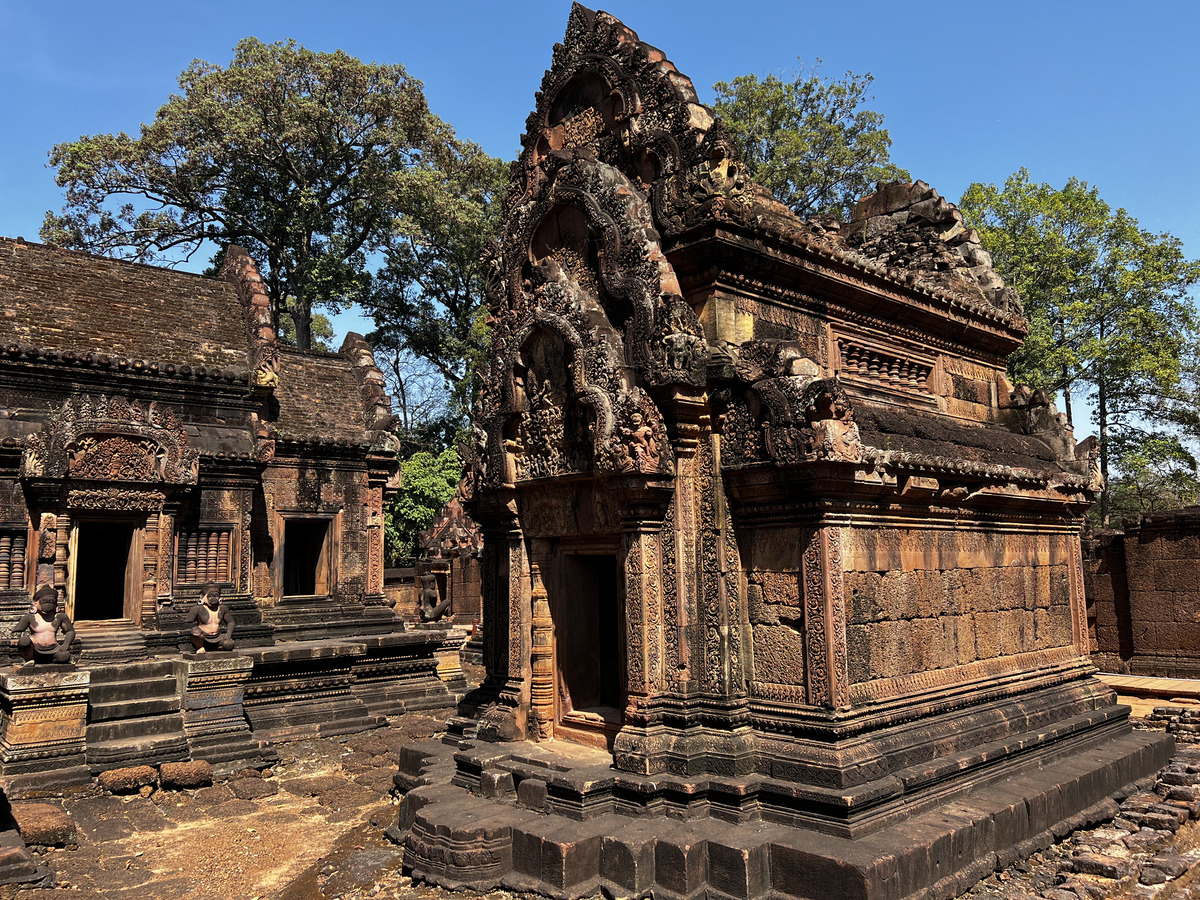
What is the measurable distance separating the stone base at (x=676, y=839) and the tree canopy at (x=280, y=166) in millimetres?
27798

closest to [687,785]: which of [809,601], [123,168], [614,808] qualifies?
[614,808]

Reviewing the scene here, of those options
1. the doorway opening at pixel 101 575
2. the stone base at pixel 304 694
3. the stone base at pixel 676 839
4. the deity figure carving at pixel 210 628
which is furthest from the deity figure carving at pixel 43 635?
the stone base at pixel 676 839

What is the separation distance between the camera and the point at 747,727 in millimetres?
6477

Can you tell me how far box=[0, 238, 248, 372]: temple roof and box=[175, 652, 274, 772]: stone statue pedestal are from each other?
589cm

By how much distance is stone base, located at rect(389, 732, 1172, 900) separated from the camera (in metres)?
5.50

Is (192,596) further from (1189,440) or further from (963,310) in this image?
(1189,440)

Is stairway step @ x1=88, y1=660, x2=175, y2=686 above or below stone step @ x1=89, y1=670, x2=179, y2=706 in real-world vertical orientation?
above

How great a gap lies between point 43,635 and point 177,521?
10.9 feet

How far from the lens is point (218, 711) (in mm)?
11289

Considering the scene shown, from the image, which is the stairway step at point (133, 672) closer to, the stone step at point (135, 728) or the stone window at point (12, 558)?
the stone step at point (135, 728)

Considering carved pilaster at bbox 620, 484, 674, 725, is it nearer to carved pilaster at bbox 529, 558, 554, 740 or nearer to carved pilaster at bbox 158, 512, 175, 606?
carved pilaster at bbox 529, 558, 554, 740

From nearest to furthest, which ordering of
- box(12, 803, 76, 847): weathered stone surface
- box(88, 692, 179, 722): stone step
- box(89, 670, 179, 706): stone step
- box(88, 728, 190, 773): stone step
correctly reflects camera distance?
box(12, 803, 76, 847): weathered stone surface → box(88, 728, 190, 773): stone step → box(88, 692, 179, 722): stone step → box(89, 670, 179, 706): stone step

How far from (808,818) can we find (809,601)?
1452mm

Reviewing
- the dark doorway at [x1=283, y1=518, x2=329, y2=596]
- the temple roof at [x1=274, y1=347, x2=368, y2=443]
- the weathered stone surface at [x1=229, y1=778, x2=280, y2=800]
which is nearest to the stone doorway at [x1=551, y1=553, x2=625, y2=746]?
the weathered stone surface at [x1=229, y1=778, x2=280, y2=800]
